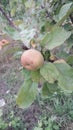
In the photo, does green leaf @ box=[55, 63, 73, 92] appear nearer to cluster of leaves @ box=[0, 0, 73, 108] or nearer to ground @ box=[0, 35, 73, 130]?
cluster of leaves @ box=[0, 0, 73, 108]

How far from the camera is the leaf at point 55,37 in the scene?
0.71m

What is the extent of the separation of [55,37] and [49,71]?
3.2 inches

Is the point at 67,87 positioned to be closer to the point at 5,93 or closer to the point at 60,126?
the point at 60,126

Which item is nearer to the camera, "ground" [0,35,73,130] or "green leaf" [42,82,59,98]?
"green leaf" [42,82,59,98]


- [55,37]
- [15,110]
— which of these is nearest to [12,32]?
[55,37]

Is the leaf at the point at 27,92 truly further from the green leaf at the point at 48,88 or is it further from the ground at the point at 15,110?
the ground at the point at 15,110

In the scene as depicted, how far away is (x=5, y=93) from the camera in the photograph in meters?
3.41

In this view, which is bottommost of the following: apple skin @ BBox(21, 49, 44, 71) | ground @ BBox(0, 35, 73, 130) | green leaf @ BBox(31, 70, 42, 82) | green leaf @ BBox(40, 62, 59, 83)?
ground @ BBox(0, 35, 73, 130)

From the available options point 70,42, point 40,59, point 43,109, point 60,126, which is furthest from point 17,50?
point 43,109

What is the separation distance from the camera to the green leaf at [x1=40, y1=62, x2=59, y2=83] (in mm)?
709

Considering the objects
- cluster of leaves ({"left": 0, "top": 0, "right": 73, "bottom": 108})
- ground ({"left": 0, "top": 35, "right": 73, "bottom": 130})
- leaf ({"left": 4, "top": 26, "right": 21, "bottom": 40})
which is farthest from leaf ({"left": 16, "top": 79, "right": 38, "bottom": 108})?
ground ({"left": 0, "top": 35, "right": 73, "bottom": 130})

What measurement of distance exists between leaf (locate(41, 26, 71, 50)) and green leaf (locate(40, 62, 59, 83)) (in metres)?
0.04

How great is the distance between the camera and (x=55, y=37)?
0.72 meters

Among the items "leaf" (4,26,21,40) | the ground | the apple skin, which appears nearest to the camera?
the apple skin
